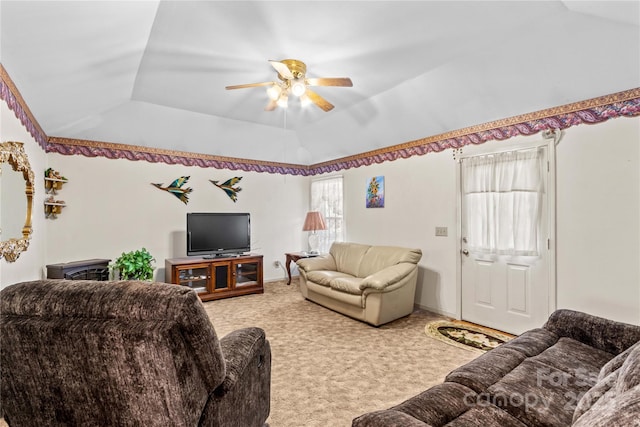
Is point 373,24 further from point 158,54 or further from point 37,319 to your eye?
point 37,319

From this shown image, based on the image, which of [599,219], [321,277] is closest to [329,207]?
[321,277]

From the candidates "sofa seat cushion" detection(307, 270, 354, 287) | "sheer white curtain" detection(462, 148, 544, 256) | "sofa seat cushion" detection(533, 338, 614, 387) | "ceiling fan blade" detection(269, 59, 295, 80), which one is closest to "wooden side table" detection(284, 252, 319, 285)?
"sofa seat cushion" detection(307, 270, 354, 287)

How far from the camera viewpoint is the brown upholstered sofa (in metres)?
0.93

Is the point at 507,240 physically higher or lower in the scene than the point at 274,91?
lower

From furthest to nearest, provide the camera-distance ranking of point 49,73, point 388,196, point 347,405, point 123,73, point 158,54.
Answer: point 388,196 → point 123,73 → point 158,54 → point 49,73 → point 347,405

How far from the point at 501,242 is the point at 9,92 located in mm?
4591

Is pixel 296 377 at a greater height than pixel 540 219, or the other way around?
pixel 540 219

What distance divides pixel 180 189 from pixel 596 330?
5.12 metres

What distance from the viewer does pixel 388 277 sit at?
3486 millimetres

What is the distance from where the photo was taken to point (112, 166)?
14.6ft

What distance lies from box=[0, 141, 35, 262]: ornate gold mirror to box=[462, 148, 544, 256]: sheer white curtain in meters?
4.24

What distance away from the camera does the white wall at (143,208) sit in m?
4.16

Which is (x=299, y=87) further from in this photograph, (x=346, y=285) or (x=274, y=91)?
(x=346, y=285)

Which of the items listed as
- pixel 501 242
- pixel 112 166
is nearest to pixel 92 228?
pixel 112 166
